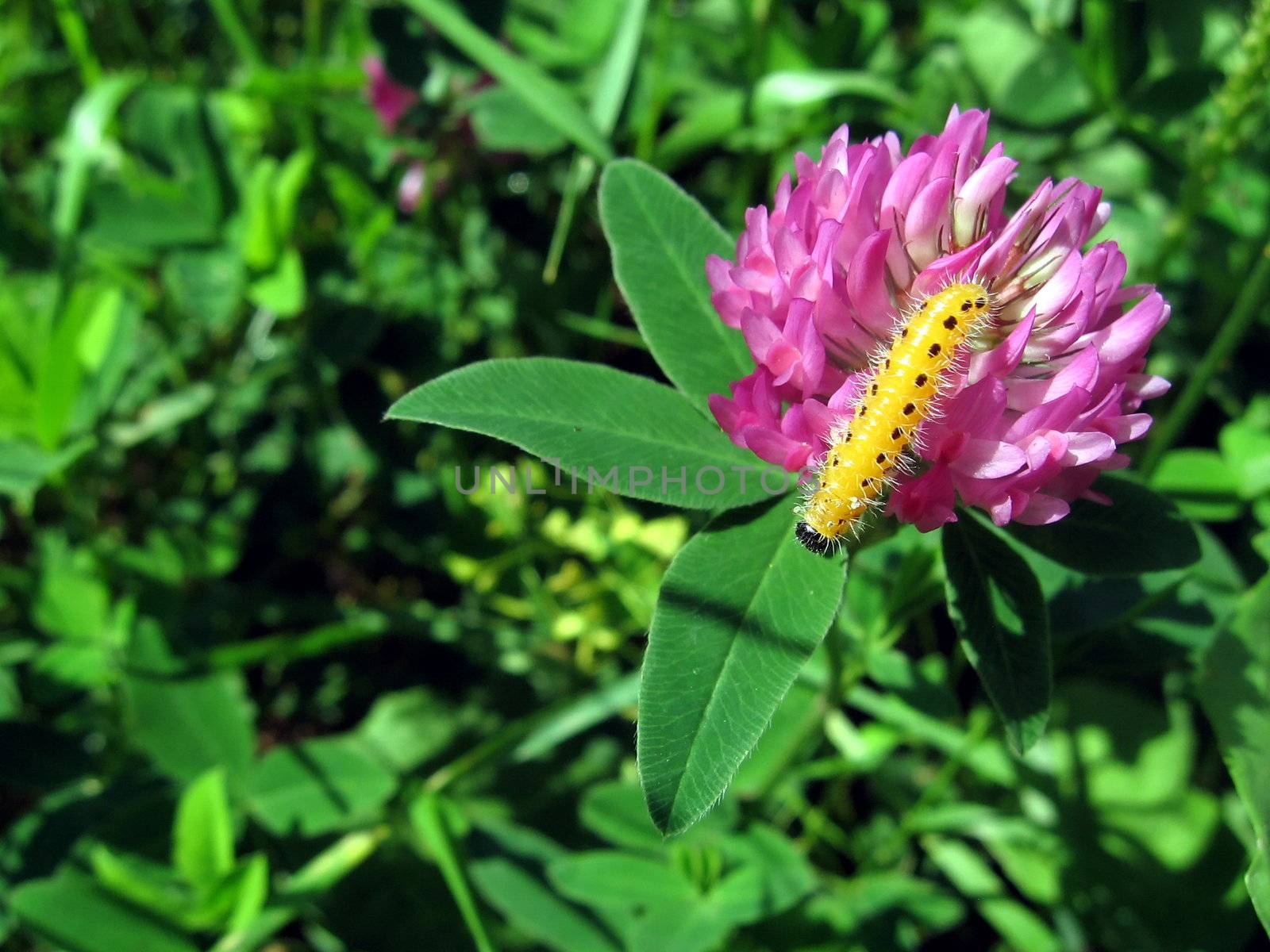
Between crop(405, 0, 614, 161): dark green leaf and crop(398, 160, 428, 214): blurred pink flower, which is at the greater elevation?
crop(405, 0, 614, 161): dark green leaf

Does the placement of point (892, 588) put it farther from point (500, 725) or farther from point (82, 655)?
point (82, 655)

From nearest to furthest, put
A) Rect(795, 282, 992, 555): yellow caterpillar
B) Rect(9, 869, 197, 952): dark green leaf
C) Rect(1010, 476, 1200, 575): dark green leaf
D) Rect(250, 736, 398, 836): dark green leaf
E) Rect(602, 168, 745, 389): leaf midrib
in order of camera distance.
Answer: Rect(795, 282, 992, 555): yellow caterpillar, Rect(1010, 476, 1200, 575): dark green leaf, Rect(602, 168, 745, 389): leaf midrib, Rect(9, 869, 197, 952): dark green leaf, Rect(250, 736, 398, 836): dark green leaf

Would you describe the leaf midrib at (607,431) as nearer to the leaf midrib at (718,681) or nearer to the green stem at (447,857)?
the leaf midrib at (718,681)

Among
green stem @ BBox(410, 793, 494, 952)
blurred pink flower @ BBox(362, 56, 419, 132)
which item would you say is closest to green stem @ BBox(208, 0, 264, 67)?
blurred pink flower @ BBox(362, 56, 419, 132)

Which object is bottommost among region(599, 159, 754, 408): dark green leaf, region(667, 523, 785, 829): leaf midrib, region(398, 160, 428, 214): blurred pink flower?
region(398, 160, 428, 214): blurred pink flower

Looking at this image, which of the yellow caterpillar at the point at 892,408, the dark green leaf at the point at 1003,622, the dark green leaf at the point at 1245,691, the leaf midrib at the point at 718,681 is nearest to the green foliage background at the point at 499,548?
the dark green leaf at the point at 1245,691

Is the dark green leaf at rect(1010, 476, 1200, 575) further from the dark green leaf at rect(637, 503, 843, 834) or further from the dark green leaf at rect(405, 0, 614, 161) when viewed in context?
the dark green leaf at rect(405, 0, 614, 161)

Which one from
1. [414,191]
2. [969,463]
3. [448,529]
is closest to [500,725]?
[448,529]
